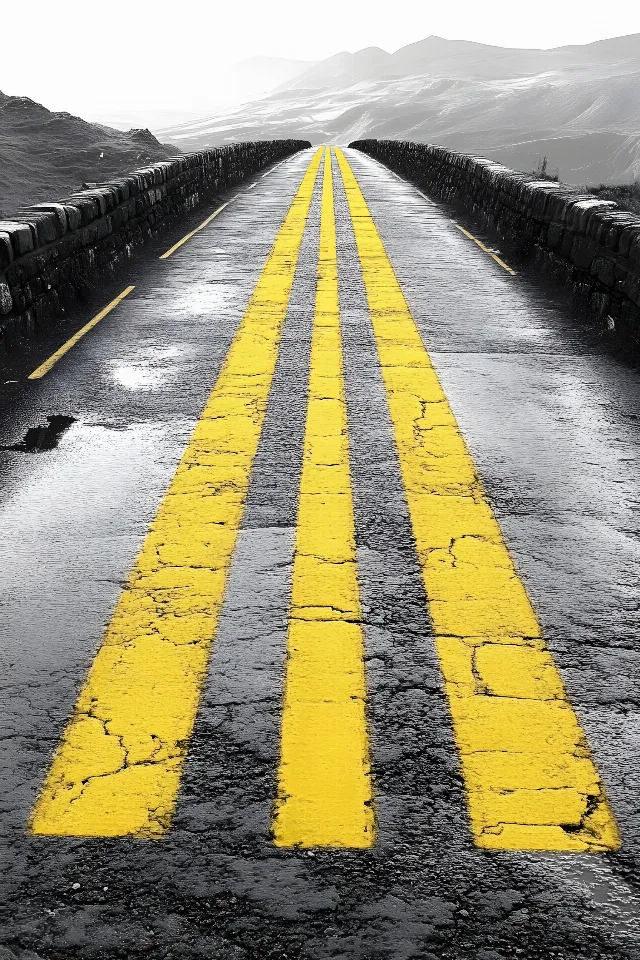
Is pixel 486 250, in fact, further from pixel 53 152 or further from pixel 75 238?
pixel 53 152

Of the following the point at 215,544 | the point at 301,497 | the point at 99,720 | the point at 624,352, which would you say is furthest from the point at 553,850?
the point at 624,352

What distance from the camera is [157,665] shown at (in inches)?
98.3

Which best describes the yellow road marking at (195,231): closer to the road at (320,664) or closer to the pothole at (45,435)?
the road at (320,664)

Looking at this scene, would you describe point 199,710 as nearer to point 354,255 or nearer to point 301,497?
point 301,497

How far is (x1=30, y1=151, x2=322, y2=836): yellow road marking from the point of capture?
1.98 metres

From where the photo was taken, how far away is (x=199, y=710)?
2.30 metres

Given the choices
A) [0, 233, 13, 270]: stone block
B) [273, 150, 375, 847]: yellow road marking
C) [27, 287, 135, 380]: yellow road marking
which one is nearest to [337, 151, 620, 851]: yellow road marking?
[273, 150, 375, 847]: yellow road marking

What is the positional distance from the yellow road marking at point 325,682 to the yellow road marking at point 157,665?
25cm

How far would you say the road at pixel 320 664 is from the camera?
5.72 feet

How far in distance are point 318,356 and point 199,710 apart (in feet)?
12.4

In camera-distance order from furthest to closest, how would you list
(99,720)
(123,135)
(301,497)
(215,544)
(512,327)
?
(123,135) < (512,327) < (301,497) < (215,544) < (99,720)

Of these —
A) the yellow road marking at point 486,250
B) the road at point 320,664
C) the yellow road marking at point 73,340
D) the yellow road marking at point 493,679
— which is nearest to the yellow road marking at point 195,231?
the yellow road marking at point 73,340

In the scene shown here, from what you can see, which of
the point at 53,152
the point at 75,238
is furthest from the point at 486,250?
the point at 53,152

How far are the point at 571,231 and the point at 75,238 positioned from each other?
14.3ft
